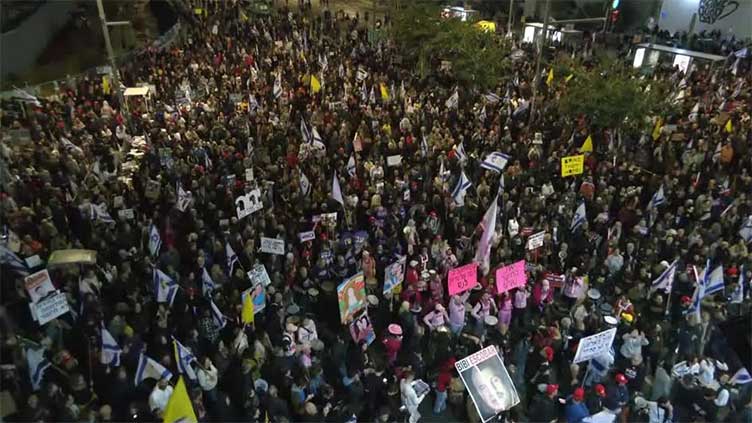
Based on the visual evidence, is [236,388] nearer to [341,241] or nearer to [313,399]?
[313,399]

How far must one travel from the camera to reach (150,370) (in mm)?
7340

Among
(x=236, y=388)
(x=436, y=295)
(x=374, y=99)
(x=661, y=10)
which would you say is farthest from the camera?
(x=661, y=10)

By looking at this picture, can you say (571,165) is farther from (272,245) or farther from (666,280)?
(272,245)

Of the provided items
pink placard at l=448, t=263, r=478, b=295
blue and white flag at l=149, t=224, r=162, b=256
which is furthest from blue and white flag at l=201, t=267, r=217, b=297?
pink placard at l=448, t=263, r=478, b=295

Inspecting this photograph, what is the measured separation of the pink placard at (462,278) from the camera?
30.1ft

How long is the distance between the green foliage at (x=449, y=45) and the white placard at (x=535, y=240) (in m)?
11.2

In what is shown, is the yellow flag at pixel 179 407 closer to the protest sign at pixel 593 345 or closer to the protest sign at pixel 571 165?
the protest sign at pixel 593 345

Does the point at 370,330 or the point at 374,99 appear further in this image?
the point at 374,99

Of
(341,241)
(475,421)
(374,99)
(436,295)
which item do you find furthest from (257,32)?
(475,421)

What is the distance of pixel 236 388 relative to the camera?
7.79m

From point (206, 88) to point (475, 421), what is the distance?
15.2 meters

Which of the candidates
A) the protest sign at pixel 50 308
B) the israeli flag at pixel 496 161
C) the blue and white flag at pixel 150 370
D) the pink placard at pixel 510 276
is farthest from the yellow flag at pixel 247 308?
the israeli flag at pixel 496 161

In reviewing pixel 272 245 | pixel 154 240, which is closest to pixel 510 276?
pixel 272 245

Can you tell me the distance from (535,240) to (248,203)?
5557 millimetres
